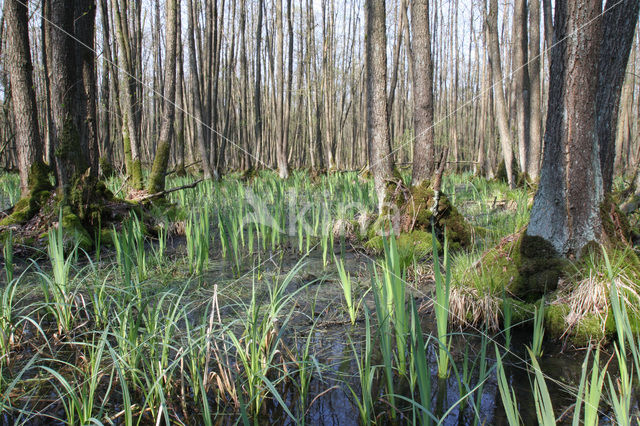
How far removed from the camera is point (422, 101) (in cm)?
441

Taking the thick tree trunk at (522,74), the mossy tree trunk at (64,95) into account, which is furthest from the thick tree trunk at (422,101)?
the thick tree trunk at (522,74)

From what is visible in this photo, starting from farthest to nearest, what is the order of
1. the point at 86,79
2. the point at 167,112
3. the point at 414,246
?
the point at 167,112, the point at 86,79, the point at 414,246

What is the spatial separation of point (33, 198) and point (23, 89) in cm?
121

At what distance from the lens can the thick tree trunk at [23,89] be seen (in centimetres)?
433

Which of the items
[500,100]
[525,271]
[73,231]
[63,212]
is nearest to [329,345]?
[525,271]

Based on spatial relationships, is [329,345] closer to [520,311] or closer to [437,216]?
[520,311]

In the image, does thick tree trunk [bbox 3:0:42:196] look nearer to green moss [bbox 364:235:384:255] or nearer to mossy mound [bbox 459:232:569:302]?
green moss [bbox 364:235:384:255]

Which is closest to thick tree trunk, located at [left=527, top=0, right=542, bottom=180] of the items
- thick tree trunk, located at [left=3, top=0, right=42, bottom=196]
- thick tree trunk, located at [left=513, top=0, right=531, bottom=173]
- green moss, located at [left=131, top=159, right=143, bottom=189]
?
thick tree trunk, located at [left=513, top=0, right=531, bottom=173]

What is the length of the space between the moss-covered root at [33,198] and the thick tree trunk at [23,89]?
8cm

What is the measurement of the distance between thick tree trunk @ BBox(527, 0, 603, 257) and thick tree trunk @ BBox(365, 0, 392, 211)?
1.96 metres

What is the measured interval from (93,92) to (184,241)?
269 cm

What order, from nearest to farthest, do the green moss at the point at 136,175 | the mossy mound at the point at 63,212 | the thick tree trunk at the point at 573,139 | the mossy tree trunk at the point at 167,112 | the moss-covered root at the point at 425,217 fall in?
the thick tree trunk at the point at 573,139
the mossy mound at the point at 63,212
the moss-covered root at the point at 425,217
the mossy tree trunk at the point at 167,112
the green moss at the point at 136,175

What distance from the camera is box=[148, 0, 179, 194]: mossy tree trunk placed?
574cm

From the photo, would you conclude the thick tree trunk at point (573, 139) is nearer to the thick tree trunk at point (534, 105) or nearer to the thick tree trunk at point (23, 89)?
the thick tree trunk at point (23, 89)
